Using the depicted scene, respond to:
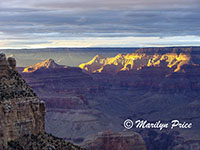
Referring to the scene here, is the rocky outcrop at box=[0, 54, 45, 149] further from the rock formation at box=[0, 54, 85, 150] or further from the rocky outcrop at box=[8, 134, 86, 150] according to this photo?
the rocky outcrop at box=[8, 134, 86, 150]

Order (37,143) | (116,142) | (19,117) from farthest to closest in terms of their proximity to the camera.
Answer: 1. (116,142)
2. (37,143)
3. (19,117)

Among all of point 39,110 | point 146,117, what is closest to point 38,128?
point 39,110

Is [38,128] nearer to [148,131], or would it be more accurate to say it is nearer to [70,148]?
[70,148]

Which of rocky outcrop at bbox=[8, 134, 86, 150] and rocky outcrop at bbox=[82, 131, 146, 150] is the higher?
rocky outcrop at bbox=[82, 131, 146, 150]

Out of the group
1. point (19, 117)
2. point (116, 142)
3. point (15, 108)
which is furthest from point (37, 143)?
point (116, 142)

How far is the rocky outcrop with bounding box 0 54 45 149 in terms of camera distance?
2638 cm

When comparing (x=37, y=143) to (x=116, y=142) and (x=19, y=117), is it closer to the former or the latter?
(x=19, y=117)

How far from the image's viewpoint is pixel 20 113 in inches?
1083

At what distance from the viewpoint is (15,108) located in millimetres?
27062

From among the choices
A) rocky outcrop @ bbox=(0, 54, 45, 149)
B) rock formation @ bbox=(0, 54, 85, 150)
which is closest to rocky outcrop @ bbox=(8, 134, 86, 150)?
rock formation @ bbox=(0, 54, 85, 150)

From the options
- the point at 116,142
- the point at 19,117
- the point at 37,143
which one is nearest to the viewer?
the point at 19,117

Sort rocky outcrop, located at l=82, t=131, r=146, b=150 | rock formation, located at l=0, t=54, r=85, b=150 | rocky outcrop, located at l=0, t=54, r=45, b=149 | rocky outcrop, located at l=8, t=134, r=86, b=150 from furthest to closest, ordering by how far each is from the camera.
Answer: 1. rocky outcrop, located at l=82, t=131, r=146, b=150
2. rocky outcrop, located at l=8, t=134, r=86, b=150
3. rock formation, located at l=0, t=54, r=85, b=150
4. rocky outcrop, located at l=0, t=54, r=45, b=149

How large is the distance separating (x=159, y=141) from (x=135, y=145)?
59974mm

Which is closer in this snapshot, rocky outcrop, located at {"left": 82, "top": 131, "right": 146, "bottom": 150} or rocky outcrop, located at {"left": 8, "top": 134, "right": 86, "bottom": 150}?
rocky outcrop, located at {"left": 8, "top": 134, "right": 86, "bottom": 150}
